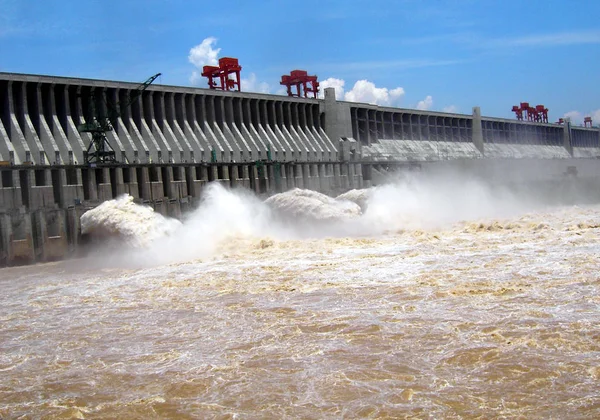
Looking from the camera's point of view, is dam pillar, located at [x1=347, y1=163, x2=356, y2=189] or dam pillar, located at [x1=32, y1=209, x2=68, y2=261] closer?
dam pillar, located at [x1=32, y1=209, x2=68, y2=261]

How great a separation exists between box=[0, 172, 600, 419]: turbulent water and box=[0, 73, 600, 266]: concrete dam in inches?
172

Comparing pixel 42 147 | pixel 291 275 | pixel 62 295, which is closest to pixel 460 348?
pixel 291 275

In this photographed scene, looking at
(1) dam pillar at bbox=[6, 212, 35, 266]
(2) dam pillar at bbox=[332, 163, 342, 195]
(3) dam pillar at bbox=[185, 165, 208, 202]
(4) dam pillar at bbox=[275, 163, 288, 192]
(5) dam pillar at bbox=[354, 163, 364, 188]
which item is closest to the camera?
(1) dam pillar at bbox=[6, 212, 35, 266]

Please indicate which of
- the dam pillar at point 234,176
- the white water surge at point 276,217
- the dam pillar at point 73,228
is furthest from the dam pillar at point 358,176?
the dam pillar at point 73,228

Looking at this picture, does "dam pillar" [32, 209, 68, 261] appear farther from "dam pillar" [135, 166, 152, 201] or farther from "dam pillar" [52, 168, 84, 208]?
"dam pillar" [135, 166, 152, 201]

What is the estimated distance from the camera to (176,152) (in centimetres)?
4259

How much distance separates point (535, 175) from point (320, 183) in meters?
27.5

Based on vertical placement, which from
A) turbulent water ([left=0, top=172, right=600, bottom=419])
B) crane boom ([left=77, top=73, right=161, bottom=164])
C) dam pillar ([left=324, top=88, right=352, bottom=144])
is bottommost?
turbulent water ([left=0, top=172, right=600, bottom=419])

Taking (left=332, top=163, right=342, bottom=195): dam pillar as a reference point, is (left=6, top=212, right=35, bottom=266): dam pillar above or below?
below

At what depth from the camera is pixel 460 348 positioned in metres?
11.2

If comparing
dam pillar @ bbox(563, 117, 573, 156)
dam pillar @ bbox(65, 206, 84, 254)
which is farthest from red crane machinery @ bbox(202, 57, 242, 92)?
dam pillar @ bbox(563, 117, 573, 156)

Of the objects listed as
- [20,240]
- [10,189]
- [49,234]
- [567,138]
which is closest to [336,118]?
[49,234]

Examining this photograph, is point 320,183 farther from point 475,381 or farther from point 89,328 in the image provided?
point 475,381

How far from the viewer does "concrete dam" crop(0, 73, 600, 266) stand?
3038cm
